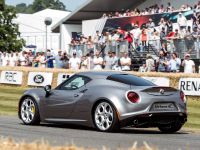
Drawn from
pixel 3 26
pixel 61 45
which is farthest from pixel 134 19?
pixel 3 26

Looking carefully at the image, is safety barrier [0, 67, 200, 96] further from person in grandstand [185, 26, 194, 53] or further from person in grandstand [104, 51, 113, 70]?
person in grandstand [185, 26, 194, 53]

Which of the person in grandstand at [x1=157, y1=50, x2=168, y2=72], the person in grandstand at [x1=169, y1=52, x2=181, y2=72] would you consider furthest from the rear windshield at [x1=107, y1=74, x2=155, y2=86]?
the person in grandstand at [x1=157, y1=50, x2=168, y2=72]

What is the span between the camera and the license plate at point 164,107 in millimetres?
13172

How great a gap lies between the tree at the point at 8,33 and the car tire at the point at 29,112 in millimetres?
37985

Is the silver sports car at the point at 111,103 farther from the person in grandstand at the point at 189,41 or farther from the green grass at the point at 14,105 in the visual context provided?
the person in grandstand at the point at 189,41

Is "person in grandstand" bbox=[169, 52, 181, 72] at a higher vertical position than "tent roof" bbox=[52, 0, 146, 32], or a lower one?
lower

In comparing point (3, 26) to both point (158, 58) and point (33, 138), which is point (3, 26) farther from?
point (33, 138)

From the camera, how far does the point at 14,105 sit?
2216cm

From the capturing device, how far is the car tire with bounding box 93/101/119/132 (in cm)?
1310

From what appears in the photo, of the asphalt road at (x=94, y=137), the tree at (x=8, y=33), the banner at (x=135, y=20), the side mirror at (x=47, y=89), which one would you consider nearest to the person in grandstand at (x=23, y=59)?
the banner at (x=135, y=20)

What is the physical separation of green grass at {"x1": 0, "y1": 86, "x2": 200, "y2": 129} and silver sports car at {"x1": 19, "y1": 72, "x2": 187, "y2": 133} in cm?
241

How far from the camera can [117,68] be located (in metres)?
29.8

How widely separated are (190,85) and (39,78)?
9897mm

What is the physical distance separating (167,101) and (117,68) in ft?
54.5
